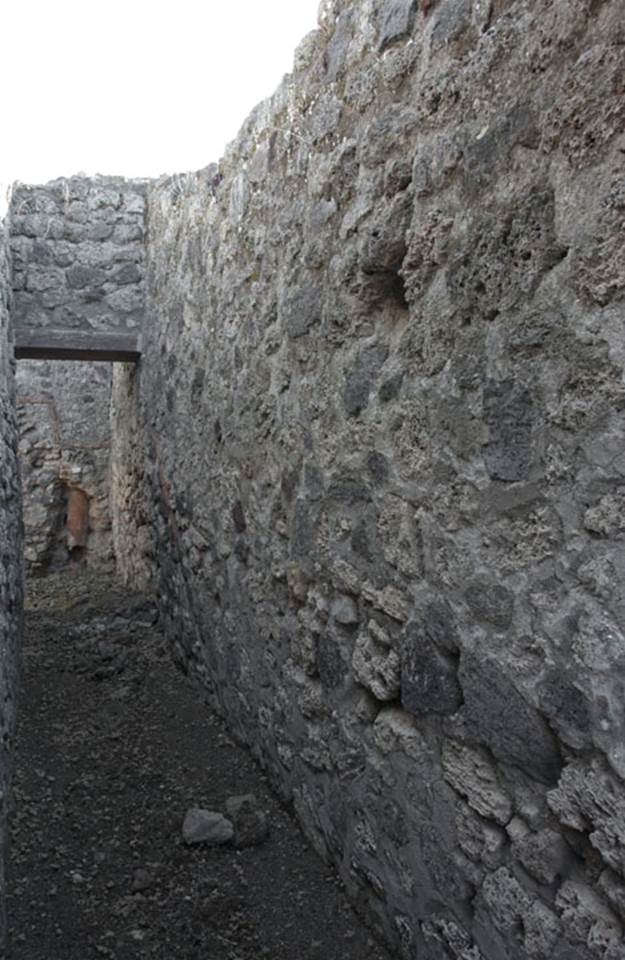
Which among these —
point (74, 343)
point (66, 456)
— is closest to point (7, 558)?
point (74, 343)

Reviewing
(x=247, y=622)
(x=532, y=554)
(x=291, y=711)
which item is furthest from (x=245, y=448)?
(x=532, y=554)

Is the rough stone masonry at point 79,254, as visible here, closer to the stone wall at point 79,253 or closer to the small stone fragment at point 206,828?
the stone wall at point 79,253

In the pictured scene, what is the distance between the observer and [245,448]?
2965 millimetres

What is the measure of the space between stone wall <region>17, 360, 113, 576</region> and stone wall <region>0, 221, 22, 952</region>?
2.49 m

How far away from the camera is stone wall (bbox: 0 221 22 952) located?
249 centimetres

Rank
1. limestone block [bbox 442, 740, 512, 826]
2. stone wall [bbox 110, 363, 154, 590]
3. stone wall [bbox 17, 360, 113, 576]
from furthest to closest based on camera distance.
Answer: stone wall [bbox 17, 360, 113, 576]
stone wall [bbox 110, 363, 154, 590]
limestone block [bbox 442, 740, 512, 826]

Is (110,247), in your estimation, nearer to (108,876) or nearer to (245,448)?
(245,448)

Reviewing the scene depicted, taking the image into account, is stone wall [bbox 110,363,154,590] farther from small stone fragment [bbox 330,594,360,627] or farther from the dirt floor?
small stone fragment [bbox 330,594,360,627]

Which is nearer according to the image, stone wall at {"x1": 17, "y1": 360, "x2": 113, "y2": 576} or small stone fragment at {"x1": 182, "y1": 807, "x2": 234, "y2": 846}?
small stone fragment at {"x1": 182, "y1": 807, "x2": 234, "y2": 846}

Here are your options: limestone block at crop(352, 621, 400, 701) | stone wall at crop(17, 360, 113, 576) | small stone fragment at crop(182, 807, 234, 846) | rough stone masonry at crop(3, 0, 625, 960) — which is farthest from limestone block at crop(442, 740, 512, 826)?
stone wall at crop(17, 360, 113, 576)

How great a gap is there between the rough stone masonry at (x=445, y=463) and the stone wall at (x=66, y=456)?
431cm

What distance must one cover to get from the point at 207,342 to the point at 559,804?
2.49 meters

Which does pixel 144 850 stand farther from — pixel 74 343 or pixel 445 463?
pixel 74 343

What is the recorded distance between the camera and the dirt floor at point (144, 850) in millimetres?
2094
